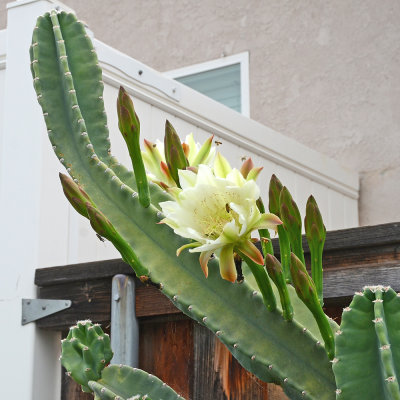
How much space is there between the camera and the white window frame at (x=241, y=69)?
566 centimetres

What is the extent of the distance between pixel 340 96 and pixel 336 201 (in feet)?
2.67

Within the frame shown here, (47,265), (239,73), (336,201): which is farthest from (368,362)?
(239,73)

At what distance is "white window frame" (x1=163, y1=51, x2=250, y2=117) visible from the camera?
18.6 ft

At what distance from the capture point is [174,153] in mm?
1550

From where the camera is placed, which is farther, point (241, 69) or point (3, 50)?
point (241, 69)

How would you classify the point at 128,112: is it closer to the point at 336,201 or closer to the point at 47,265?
the point at 47,265

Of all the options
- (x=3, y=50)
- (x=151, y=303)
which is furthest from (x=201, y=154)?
(x=3, y=50)

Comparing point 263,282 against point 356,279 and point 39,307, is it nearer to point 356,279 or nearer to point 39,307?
point 356,279

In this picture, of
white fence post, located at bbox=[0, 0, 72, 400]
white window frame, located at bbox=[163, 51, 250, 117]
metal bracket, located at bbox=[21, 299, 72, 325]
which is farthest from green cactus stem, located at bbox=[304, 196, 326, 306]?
white window frame, located at bbox=[163, 51, 250, 117]

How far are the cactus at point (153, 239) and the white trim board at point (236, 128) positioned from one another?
1478mm

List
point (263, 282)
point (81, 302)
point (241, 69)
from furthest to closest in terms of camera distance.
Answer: point (241, 69)
point (81, 302)
point (263, 282)

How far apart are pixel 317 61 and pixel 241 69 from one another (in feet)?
1.73

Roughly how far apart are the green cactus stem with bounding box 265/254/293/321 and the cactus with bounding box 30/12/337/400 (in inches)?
1.1

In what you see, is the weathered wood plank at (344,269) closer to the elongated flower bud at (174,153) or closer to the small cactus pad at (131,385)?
the small cactus pad at (131,385)
